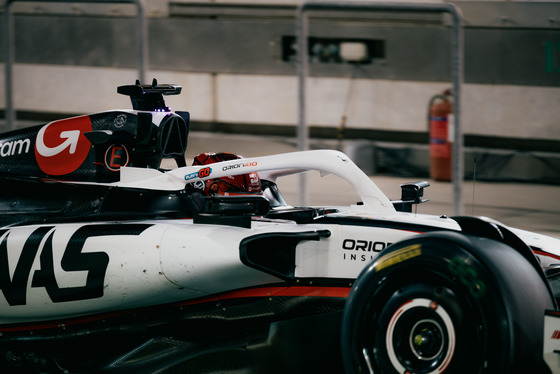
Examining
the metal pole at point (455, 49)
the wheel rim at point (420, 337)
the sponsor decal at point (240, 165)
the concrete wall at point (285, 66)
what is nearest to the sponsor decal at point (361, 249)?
the wheel rim at point (420, 337)

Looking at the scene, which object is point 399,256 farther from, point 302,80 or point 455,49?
point 302,80

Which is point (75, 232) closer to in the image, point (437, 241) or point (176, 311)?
point (176, 311)

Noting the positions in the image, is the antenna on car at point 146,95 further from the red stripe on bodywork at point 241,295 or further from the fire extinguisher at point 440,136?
the fire extinguisher at point 440,136

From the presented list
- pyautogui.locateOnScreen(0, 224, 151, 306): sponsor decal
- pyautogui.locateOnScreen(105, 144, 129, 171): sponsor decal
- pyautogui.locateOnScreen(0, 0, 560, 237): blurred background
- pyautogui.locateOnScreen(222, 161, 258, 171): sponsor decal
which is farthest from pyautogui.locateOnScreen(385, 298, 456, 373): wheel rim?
pyautogui.locateOnScreen(0, 0, 560, 237): blurred background

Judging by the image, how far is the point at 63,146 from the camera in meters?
4.97

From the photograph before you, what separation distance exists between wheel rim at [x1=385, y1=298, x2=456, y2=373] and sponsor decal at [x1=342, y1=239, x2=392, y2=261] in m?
0.52

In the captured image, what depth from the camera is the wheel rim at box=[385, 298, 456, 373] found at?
3.38 m

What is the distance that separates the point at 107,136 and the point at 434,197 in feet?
13.7

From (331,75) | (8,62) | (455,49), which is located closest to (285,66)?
(331,75)

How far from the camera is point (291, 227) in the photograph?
4.19 m

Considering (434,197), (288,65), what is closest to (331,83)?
(288,65)

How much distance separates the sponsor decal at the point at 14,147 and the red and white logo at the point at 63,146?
0.21ft

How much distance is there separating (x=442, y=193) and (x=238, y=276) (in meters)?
4.55

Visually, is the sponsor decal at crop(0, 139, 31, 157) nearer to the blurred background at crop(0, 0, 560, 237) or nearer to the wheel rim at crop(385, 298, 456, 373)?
the wheel rim at crop(385, 298, 456, 373)
